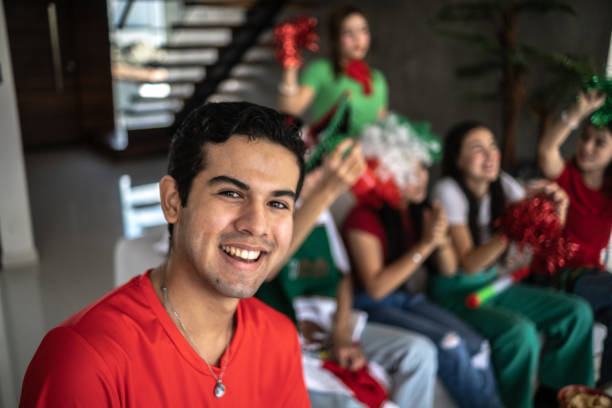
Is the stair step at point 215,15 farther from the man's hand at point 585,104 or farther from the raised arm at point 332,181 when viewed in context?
the man's hand at point 585,104

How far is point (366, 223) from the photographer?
1962 mm

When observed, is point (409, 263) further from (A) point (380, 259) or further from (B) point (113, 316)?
(B) point (113, 316)

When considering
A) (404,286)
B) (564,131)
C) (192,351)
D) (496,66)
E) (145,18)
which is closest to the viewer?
(192,351)

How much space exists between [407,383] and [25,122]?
6.39 m

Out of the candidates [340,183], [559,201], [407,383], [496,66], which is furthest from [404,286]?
[496,66]

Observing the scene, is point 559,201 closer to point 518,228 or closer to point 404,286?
point 518,228

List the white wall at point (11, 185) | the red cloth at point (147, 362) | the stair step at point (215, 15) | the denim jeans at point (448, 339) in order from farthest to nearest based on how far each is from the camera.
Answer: the stair step at point (215, 15) < the white wall at point (11, 185) < the denim jeans at point (448, 339) < the red cloth at point (147, 362)

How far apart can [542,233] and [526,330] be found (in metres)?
0.75

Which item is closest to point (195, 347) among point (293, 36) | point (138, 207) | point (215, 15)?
point (293, 36)

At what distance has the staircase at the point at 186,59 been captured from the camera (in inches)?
225

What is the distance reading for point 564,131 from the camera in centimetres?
125

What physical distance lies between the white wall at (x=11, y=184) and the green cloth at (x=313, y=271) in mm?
2424

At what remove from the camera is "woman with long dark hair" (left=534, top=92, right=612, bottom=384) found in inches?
48.5

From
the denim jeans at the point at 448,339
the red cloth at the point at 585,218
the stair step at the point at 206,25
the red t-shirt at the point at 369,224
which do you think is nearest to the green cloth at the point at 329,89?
the red t-shirt at the point at 369,224
